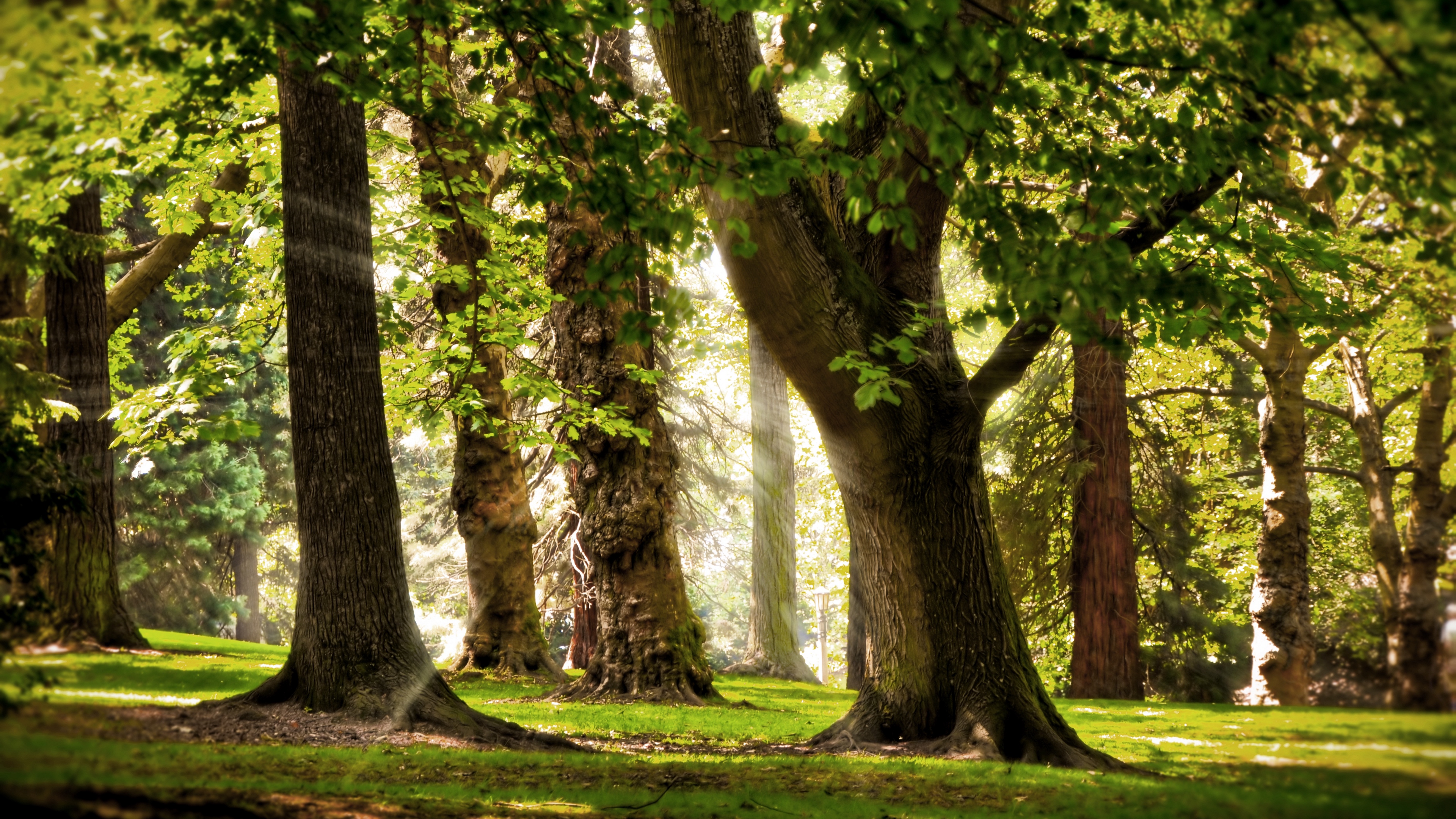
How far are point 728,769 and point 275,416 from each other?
27163mm

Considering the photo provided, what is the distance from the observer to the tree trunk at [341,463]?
6.25 m

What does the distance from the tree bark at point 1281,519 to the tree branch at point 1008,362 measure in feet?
7.34

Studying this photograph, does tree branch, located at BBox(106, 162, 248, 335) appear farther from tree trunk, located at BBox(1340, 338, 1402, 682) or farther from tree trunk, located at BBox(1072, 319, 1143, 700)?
tree trunk, located at BBox(1072, 319, 1143, 700)

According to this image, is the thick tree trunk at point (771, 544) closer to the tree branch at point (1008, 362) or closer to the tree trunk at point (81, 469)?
the tree branch at point (1008, 362)

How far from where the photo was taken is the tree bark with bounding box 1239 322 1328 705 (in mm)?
8117

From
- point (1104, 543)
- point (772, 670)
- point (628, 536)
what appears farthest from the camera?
point (772, 670)

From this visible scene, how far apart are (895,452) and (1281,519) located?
5963mm

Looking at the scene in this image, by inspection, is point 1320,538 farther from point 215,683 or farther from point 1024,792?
point 215,683

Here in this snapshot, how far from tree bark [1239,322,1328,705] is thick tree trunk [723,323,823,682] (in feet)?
29.9

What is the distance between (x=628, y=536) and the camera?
11.1 metres

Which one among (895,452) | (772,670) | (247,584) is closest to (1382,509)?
(895,452)

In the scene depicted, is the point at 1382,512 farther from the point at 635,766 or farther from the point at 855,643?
the point at 855,643

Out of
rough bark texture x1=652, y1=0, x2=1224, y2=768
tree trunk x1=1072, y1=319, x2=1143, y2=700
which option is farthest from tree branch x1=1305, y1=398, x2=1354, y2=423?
rough bark texture x1=652, y1=0, x2=1224, y2=768

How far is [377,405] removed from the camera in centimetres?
684
